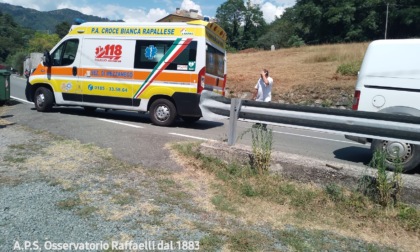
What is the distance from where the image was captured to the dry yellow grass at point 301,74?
666 inches

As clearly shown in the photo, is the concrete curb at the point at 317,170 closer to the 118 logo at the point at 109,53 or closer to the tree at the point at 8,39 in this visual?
the 118 logo at the point at 109,53

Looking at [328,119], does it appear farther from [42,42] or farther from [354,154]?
[42,42]

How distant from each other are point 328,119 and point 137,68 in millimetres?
5802

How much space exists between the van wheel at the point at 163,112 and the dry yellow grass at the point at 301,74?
9.07 meters

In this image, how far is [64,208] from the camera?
349 centimetres

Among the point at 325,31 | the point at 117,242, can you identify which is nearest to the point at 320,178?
the point at 117,242

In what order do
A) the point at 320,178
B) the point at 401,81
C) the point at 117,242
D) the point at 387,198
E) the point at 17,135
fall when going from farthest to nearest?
the point at 17,135
the point at 401,81
the point at 320,178
the point at 387,198
the point at 117,242

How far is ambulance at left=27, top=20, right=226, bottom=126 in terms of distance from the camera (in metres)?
8.58

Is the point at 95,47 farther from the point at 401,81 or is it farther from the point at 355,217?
the point at 355,217

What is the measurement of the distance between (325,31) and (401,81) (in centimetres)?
5154

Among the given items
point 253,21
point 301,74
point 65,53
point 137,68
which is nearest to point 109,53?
point 137,68

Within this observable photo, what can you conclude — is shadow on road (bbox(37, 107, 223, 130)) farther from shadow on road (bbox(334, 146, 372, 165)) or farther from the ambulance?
shadow on road (bbox(334, 146, 372, 165))

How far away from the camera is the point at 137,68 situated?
9055 millimetres

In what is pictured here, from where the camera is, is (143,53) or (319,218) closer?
(319,218)
